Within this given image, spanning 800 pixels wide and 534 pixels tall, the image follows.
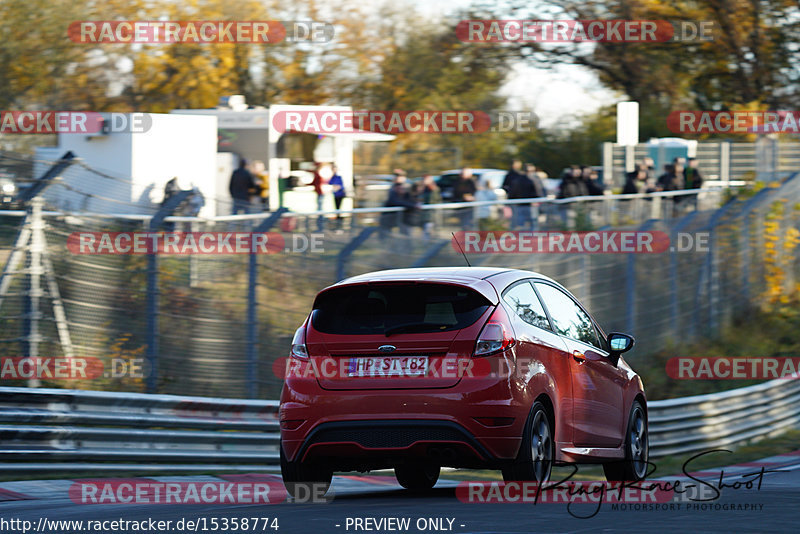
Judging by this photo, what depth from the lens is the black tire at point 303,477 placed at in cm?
905

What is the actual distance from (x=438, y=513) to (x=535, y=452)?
1044 millimetres

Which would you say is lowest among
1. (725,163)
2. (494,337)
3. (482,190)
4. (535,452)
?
(535,452)

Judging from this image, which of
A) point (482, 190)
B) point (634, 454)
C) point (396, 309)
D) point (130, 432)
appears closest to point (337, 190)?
point (482, 190)

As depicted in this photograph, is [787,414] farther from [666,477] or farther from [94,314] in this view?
[94,314]

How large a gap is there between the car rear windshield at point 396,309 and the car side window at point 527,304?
34 cm

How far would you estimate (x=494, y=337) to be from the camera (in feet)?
28.3

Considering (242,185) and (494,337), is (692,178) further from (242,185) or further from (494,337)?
(494,337)

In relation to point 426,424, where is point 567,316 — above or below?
above

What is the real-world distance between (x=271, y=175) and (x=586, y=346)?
1795 cm

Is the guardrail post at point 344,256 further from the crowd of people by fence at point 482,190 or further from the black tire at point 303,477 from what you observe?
the black tire at point 303,477

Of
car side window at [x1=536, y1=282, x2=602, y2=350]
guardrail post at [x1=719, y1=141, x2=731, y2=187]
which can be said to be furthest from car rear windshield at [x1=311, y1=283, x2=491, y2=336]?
Result: guardrail post at [x1=719, y1=141, x2=731, y2=187]

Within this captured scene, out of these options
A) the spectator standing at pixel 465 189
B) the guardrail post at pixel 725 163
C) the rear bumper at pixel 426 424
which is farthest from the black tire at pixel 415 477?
the guardrail post at pixel 725 163

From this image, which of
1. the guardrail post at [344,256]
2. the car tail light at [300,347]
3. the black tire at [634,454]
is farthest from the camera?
the guardrail post at [344,256]

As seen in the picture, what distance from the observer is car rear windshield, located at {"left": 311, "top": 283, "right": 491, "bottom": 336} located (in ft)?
28.7
